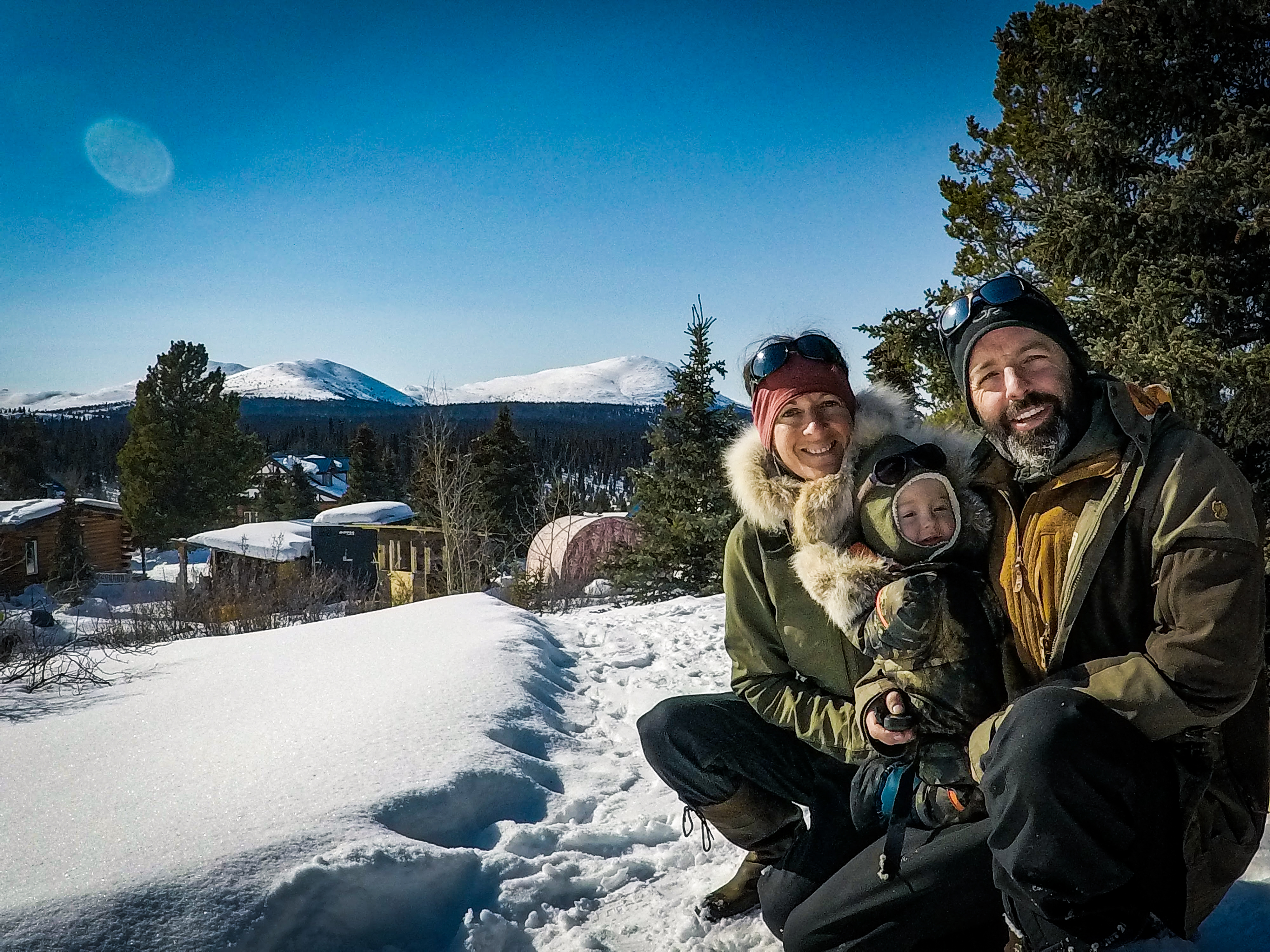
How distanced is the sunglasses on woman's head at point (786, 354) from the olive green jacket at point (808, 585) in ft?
0.58

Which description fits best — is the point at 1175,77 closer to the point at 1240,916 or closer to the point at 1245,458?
the point at 1245,458

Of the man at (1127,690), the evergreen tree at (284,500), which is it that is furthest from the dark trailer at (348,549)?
the man at (1127,690)

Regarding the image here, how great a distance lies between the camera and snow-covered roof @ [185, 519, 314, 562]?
27578 millimetres

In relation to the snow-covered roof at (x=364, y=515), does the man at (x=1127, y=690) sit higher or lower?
higher

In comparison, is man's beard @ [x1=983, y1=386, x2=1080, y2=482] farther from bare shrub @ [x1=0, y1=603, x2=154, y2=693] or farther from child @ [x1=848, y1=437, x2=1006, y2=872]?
bare shrub @ [x1=0, y1=603, x2=154, y2=693]

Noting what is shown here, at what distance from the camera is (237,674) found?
4855 millimetres

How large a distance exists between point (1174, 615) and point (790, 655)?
100 cm

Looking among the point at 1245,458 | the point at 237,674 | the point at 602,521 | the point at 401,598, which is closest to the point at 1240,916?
the point at 1245,458

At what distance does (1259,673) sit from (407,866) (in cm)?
231

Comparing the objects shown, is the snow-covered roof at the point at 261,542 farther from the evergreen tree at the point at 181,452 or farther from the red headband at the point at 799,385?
the red headband at the point at 799,385

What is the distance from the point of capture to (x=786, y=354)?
2.36m

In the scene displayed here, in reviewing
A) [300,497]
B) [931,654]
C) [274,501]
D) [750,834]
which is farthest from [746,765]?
[274,501]

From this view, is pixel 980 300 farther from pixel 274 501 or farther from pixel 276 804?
pixel 274 501

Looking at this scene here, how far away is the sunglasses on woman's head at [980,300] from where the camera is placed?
1.91m
